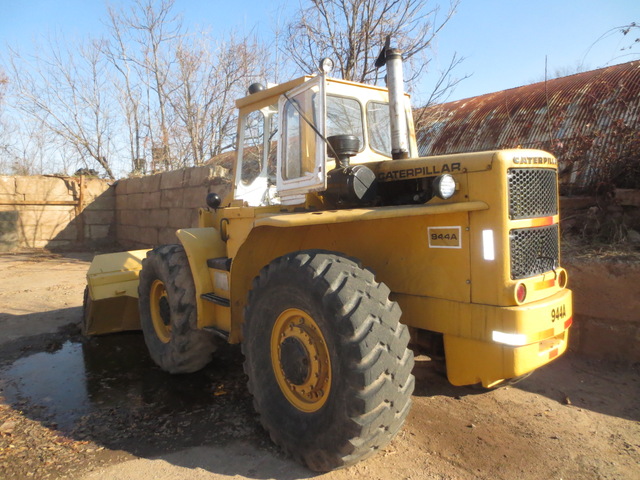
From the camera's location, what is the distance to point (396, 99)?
3309 millimetres

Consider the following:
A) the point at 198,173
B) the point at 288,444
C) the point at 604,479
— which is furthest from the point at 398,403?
the point at 198,173

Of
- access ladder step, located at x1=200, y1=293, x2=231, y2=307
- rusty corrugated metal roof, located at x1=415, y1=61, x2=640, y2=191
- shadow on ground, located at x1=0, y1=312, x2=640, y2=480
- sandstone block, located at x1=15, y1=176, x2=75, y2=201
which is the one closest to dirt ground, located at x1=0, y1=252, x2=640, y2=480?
shadow on ground, located at x1=0, y1=312, x2=640, y2=480

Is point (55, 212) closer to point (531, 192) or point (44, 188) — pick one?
point (44, 188)

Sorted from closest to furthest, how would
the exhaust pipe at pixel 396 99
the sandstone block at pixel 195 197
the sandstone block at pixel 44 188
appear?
1. the exhaust pipe at pixel 396 99
2. the sandstone block at pixel 195 197
3. the sandstone block at pixel 44 188

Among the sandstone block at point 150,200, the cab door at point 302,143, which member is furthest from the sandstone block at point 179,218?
the cab door at point 302,143

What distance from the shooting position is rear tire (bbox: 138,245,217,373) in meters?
4.36

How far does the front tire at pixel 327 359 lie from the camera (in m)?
2.54

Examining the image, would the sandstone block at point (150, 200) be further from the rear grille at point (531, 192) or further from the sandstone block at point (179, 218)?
the rear grille at point (531, 192)

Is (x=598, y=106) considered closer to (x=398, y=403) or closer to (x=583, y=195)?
(x=583, y=195)

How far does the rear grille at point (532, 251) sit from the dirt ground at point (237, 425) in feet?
4.09

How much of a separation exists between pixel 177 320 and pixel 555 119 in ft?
19.4

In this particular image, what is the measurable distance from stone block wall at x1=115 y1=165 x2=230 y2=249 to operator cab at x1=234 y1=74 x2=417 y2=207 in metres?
4.94

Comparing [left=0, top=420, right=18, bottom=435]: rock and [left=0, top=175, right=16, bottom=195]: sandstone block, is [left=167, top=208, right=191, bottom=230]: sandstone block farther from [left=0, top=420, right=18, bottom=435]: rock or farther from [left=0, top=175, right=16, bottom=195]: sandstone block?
[left=0, top=420, right=18, bottom=435]: rock

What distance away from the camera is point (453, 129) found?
8266 millimetres
